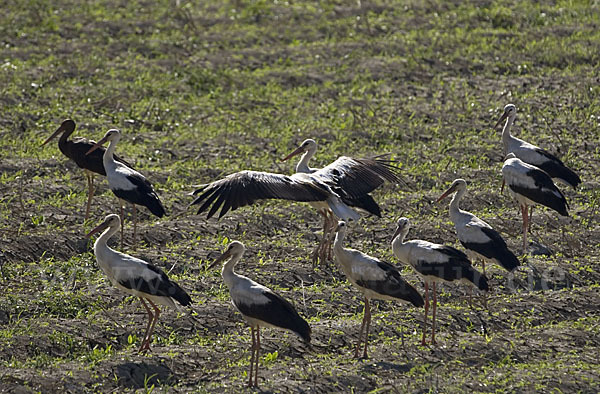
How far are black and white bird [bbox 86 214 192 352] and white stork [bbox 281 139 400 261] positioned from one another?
2.39m

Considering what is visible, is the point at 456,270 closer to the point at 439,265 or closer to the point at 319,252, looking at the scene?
the point at 439,265

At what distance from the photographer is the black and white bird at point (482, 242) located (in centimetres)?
1039

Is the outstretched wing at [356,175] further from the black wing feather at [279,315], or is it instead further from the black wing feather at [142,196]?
the black wing feather at [279,315]

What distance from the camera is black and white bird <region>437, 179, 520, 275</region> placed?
34.1 feet

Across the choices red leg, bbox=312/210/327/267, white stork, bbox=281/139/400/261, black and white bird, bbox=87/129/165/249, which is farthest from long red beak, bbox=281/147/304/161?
black and white bird, bbox=87/129/165/249

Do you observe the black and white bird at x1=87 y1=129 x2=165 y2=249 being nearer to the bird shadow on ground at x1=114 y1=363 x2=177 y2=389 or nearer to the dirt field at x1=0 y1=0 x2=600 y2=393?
the dirt field at x1=0 y1=0 x2=600 y2=393

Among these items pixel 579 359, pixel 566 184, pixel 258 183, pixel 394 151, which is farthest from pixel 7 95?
pixel 579 359

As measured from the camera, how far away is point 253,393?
8.18 metres

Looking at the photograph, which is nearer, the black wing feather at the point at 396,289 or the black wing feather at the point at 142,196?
the black wing feather at the point at 396,289

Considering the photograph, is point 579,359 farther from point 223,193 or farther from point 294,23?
point 294,23

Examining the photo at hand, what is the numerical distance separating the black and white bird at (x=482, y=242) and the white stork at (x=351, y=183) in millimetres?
1153

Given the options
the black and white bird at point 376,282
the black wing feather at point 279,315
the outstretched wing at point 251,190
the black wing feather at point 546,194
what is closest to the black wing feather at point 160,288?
the black wing feather at point 279,315

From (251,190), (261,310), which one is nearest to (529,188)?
(251,190)

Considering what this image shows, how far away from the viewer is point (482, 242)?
10555mm
